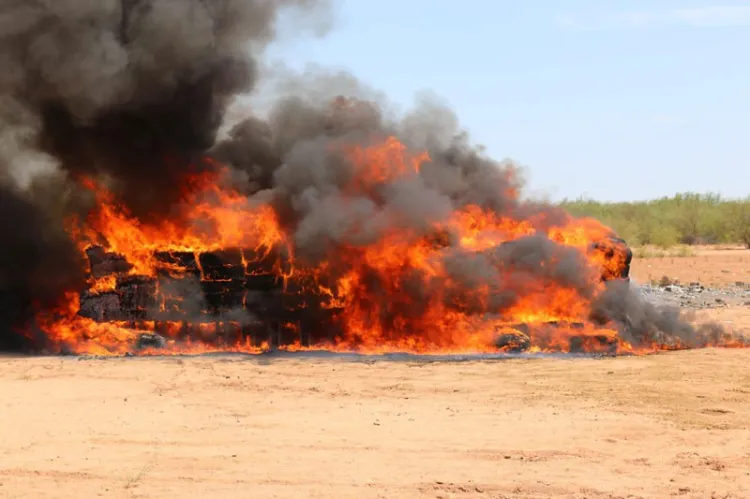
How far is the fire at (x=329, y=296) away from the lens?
46.5 feet

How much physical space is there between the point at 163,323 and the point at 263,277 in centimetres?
176

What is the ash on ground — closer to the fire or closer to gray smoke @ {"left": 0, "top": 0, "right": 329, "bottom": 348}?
the fire

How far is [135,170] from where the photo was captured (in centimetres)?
1549

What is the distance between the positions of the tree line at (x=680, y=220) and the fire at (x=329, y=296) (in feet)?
88.2

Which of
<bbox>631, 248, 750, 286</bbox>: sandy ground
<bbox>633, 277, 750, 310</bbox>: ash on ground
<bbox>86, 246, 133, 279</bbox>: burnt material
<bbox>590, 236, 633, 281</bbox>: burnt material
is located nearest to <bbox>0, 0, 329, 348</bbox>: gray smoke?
<bbox>86, 246, 133, 279</bbox>: burnt material

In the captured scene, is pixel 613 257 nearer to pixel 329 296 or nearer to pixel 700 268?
pixel 329 296

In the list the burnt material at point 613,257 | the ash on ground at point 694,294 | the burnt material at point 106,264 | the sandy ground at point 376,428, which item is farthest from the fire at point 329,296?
the ash on ground at point 694,294

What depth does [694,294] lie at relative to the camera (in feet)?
80.5

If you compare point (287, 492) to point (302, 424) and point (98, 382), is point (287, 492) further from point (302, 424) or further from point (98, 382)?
point (98, 382)

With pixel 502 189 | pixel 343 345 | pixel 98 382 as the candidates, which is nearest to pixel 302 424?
pixel 98 382

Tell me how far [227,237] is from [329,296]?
75.8 inches

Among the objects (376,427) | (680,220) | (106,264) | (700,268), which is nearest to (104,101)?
(106,264)

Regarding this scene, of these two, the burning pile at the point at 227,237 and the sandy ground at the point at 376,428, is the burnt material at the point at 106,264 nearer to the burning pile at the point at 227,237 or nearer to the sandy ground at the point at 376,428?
the burning pile at the point at 227,237

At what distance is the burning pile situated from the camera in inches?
563
